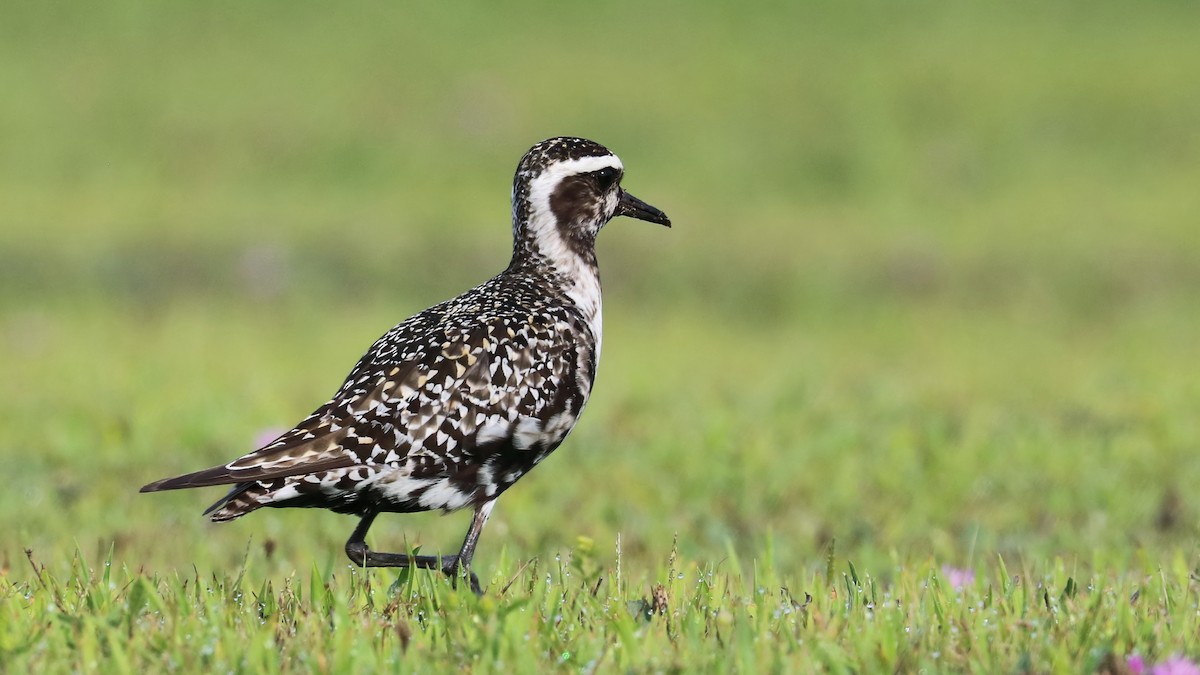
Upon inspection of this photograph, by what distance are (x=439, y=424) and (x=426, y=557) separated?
0.54 meters

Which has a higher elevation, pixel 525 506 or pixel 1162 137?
pixel 1162 137

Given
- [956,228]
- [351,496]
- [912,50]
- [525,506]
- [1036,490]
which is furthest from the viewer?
[912,50]

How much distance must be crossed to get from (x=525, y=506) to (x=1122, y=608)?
4157mm

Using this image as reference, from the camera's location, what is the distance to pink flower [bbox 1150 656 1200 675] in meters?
3.90

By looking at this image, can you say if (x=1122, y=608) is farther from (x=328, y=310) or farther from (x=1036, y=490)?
(x=328, y=310)

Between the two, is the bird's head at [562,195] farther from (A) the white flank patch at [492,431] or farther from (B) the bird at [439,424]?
(A) the white flank patch at [492,431]

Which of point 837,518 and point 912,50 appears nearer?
point 837,518

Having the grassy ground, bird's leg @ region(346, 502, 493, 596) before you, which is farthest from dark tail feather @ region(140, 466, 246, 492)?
bird's leg @ region(346, 502, 493, 596)

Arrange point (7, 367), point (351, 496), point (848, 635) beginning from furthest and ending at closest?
point (7, 367) → point (351, 496) → point (848, 635)

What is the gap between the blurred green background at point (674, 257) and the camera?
27.8 feet

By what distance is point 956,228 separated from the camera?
61.5ft

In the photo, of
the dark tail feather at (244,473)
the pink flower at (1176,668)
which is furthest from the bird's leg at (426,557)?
the pink flower at (1176,668)

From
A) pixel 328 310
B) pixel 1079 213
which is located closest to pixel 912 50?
pixel 1079 213

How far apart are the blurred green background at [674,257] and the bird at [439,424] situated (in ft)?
2.13
